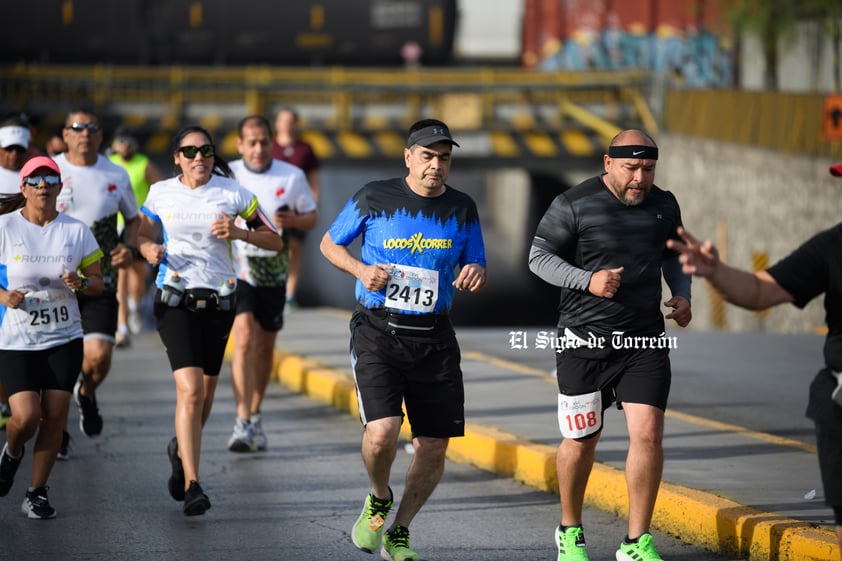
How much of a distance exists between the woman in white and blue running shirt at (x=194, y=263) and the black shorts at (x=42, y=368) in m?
0.54

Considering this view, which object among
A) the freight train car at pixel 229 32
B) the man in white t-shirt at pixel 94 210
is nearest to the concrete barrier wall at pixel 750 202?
the freight train car at pixel 229 32

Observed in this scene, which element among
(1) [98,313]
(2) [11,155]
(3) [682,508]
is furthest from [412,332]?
(2) [11,155]

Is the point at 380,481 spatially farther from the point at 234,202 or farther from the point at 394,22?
the point at 394,22

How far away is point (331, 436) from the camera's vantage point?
37.2 ft

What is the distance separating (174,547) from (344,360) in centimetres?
669

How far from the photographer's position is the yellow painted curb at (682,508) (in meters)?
7.09

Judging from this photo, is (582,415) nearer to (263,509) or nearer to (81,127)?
(263,509)

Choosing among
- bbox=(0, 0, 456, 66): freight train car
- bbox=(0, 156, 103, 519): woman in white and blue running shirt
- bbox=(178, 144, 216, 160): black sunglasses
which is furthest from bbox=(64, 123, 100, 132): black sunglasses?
bbox=(0, 0, 456, 66): freight train car

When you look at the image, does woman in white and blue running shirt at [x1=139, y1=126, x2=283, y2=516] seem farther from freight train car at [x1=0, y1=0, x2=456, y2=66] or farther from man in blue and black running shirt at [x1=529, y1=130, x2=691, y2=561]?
freight train car at [x1=0, y1=0, x2=456, y2=66]

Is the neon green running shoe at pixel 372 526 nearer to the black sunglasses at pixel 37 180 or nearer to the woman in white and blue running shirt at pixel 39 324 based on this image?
the woman in white and blue running shirt at pixel 39 324

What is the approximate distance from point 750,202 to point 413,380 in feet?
51.4

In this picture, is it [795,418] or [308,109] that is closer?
[795,418]

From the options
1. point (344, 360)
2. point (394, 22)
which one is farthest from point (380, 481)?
point (394, 22)

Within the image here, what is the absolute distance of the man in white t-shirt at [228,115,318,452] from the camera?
10.6 metres
